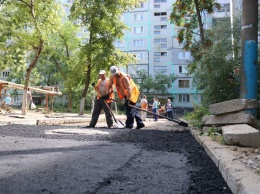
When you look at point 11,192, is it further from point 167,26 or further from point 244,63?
point 167,26

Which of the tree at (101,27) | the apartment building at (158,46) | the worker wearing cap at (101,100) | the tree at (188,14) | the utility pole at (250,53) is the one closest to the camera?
the utility pole at (250,53)

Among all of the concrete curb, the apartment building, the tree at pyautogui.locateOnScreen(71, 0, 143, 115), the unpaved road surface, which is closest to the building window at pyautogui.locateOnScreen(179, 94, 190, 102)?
the apartment building

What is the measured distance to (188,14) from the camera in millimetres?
12867

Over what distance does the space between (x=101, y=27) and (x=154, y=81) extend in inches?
967

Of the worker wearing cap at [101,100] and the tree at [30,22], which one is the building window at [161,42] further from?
the worker wearing cap at [101,100]

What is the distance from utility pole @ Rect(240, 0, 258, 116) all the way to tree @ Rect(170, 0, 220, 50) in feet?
21.6

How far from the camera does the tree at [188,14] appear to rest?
12.0 metres

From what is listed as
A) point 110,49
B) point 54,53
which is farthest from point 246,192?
point 54,53

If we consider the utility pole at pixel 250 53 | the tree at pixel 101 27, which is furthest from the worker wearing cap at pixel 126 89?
the tree at pixel 101 27

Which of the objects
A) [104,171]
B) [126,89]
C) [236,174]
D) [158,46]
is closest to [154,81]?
[158,46]

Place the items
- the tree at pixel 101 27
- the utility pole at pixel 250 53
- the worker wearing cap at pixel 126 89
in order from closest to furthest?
the utility pole at pixel 250 53
the worker wearing cap at pixel 126 89
the tree at pixel 101 27

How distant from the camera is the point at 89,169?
2.85 metres

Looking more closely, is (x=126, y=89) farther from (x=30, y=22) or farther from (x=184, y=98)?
(x=184, y=98)

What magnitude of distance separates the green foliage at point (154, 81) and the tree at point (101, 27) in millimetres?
22988
